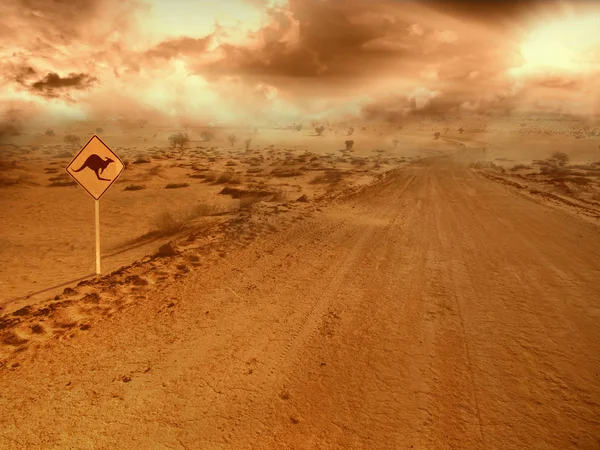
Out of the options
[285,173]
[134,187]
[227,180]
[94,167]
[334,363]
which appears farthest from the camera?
[285,173]

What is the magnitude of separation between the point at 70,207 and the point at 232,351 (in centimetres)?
1522

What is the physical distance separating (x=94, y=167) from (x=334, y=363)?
19.4ft

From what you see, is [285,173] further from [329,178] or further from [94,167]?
[94,167]

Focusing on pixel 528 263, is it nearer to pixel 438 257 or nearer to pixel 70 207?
pixel 438 257

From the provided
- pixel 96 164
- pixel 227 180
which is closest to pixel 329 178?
pixel 227 180

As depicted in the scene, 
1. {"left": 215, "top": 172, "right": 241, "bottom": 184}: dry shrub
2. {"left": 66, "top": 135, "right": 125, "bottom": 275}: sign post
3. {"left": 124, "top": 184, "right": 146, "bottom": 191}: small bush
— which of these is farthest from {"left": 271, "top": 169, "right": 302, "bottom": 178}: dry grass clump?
{"left": 66, "top": 135, "right": 125, "bottom": 275}: sign post

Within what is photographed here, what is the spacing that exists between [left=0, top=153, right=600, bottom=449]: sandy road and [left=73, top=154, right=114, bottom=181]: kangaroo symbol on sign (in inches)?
108

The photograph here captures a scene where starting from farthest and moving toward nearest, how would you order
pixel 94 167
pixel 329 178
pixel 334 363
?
1. pixel 329 178
2. pixel 94 167
3. pixel 334 363

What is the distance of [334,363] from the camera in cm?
440

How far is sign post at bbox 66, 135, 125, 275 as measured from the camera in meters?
7.08

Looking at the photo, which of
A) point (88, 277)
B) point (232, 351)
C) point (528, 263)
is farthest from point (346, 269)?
point (88, 277)

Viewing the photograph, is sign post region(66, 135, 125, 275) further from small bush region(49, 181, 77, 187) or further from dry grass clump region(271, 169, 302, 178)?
dry grass clump region(271, 169, 302, 178)

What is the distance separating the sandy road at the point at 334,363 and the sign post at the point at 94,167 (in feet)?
8.49

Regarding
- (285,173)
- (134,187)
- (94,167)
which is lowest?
(134,187)
